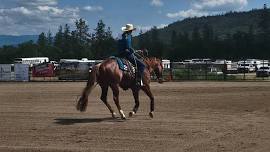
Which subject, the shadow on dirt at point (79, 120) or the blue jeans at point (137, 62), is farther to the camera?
the blue jeans at point (137, 62)

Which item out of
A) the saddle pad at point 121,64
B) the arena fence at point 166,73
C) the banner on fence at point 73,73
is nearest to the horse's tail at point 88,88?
the saddle pad at point 121,64

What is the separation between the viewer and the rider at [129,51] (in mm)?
15844

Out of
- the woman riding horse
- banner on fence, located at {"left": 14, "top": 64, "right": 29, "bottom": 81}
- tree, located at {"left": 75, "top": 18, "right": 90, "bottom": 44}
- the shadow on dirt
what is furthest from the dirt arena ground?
tree, located at {"left": 75, "top": 18, "right": 90, "bottom": 44}

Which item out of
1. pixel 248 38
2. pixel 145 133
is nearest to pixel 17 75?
pixel 145 133

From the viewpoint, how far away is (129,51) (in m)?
16.0

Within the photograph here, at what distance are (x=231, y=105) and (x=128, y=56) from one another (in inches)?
206

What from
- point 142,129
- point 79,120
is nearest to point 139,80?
point 79,120

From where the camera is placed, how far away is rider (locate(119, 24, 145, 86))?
15.8 meters

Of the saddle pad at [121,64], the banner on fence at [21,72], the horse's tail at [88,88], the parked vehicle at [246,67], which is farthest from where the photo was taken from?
the parked vehicle at [246,67]

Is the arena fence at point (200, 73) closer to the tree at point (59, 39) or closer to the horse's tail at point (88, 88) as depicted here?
the horse's tail at point (88, 88)

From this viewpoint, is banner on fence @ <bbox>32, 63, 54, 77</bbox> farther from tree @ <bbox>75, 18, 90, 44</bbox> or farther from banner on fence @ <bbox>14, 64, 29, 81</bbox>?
tree @ <bbox>75, 18, 90, 44</bbox>

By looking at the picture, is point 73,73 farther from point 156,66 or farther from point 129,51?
point 129,51

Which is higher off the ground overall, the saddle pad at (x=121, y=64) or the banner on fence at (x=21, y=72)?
the saddle pad at (x=121, y=64)

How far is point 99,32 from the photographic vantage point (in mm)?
155125
